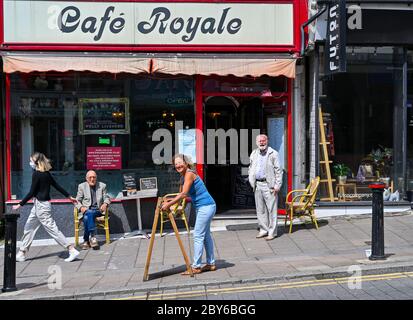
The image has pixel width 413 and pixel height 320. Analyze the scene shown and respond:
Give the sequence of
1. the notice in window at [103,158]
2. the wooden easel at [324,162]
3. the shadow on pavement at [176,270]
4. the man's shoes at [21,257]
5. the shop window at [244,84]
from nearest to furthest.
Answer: the shadow on pavement at [176,270] → the man's shoes at [21,257] → the notice in window at [103,158] → the shop window at [244,84] → the wooden easel at [324,162]

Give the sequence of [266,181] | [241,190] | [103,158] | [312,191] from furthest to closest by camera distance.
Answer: [241,190], [103,158], [312,191], [266,181]

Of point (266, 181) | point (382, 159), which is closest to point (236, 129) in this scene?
point (266, 181)

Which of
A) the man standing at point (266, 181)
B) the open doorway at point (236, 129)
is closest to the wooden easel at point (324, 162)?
the open doorway at point (236, 129)

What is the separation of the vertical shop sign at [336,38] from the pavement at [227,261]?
315 cm

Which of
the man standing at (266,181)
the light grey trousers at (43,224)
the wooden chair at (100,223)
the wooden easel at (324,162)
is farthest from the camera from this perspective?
the wooden easel at (324,162)

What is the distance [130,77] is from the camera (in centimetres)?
1095

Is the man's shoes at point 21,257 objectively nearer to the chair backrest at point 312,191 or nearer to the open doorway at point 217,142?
the open doorway at point 217,142

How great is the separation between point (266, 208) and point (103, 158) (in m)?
3.50

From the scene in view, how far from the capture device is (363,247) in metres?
8.84

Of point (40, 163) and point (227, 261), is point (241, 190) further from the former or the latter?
point (40, 163)

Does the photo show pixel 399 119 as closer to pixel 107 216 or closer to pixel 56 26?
pixel 107 216

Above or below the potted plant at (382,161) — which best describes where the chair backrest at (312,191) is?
below

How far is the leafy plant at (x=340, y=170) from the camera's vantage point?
1160 centimetres
